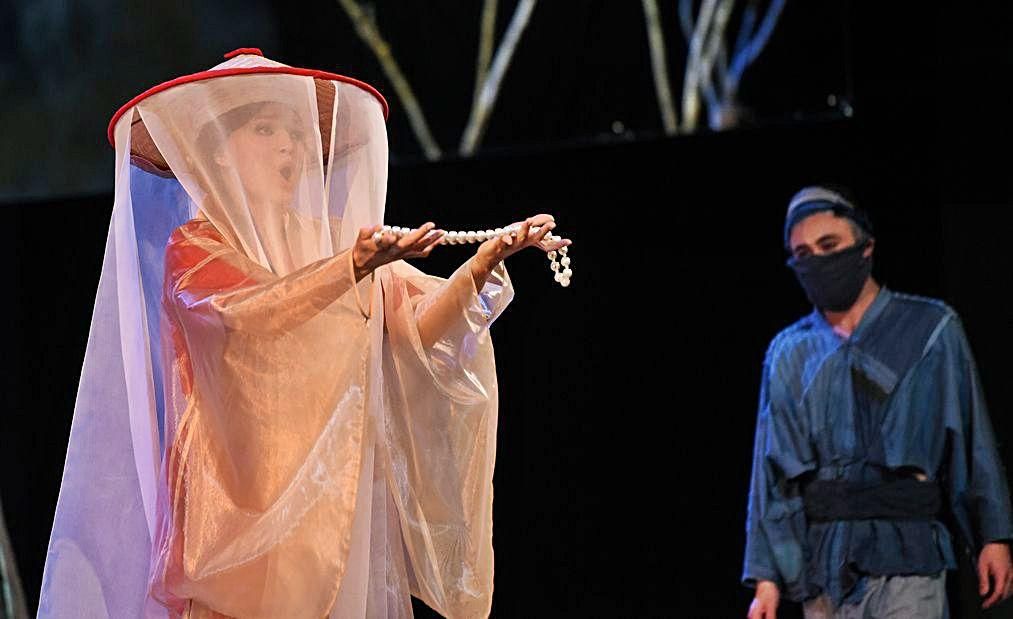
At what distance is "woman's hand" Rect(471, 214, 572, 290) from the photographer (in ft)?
7.43

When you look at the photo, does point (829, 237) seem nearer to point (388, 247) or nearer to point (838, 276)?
point (838, 276)

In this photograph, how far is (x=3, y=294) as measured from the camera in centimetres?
443

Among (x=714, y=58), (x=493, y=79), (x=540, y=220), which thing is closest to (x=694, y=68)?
(x=714, y=58)

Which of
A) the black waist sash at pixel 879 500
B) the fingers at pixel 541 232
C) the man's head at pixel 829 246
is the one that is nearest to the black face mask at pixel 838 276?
the man's head at pixel 829 246

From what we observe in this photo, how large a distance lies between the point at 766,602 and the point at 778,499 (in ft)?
0.84

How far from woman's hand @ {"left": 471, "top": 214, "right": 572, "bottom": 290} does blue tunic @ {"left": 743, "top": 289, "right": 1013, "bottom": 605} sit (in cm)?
146

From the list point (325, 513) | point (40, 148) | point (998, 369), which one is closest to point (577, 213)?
point (998, 369)

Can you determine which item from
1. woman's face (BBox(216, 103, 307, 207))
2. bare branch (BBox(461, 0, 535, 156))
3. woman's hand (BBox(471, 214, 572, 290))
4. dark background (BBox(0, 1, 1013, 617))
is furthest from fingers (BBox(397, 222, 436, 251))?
bare branch (BBox(461, 0, 535, 156))

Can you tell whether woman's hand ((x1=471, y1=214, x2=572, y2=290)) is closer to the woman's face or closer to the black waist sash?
the woman's face

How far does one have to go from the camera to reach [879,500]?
345 centimetres

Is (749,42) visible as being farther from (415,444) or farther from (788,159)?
(415,444)

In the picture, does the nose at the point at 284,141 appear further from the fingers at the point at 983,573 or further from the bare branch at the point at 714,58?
the fingers at the point at 983,573

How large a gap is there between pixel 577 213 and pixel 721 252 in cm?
42

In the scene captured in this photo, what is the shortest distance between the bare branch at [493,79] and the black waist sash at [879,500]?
56.8 inches
